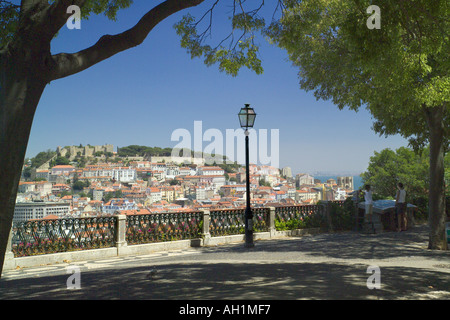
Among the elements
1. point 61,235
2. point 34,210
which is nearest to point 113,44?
point 61,235

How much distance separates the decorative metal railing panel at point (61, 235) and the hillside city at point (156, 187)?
1.47 feet

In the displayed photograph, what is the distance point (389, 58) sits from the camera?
884 centimetres

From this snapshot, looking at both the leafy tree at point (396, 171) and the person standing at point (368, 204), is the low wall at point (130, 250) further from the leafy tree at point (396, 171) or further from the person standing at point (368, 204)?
the leafy tree at point (396, 171)

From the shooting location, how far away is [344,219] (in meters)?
16.3

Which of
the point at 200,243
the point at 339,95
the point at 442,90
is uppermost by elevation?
the point at 339,95

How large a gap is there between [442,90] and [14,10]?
10.2m

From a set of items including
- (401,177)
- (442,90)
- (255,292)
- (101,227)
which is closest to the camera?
(255,292)

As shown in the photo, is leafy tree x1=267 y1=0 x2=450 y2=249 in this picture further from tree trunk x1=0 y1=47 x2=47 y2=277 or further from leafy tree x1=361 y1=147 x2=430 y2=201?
leafy tree x1=361 y1=147 x2=430 y2=201

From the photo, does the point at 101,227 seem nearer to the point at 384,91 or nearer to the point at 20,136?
the point at 20,136

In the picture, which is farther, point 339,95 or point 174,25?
point 339,95

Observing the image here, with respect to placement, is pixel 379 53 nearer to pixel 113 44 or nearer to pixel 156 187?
pixel 113 44

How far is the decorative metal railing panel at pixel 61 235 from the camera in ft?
33.0

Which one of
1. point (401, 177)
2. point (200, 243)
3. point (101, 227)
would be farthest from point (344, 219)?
point (401, 177)

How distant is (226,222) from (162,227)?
8.70ft
